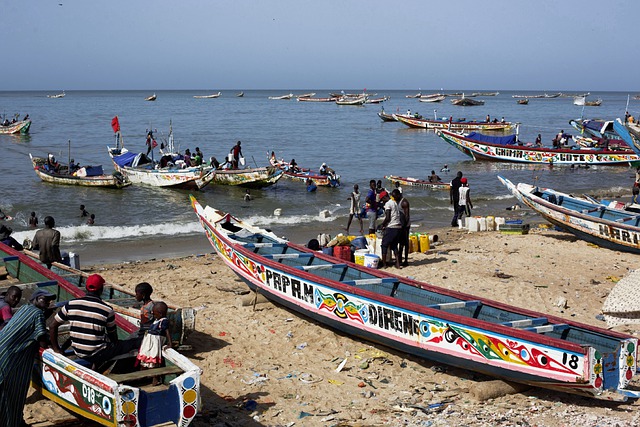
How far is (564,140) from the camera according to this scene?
40688 mm

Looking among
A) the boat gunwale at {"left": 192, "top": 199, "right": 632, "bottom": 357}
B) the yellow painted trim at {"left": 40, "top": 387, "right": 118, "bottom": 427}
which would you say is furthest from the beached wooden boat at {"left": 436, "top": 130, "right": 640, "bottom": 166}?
the yellow painted trim at {"left": 40, "top": 387, "right": 118, "bottom": 427}

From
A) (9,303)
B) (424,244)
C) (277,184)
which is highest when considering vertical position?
(9,303)

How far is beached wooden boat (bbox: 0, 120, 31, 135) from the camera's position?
54.8m

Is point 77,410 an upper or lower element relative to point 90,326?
lower

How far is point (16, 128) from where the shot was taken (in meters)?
55.0

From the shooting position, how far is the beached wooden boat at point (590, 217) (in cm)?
1462

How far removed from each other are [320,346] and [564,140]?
35.1 metres

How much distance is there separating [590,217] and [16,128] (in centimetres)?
5067

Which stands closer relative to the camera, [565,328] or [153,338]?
[153,338]

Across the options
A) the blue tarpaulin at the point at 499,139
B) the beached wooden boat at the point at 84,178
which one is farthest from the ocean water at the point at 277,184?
the blue tarpaulin at the point at 499,139

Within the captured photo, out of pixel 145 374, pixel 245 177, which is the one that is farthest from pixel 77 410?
pixel 245 177

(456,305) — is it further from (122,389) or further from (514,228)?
(514,228)

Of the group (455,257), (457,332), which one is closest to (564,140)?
(455,257)

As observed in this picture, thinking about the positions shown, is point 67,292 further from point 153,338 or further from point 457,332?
point 457,332
